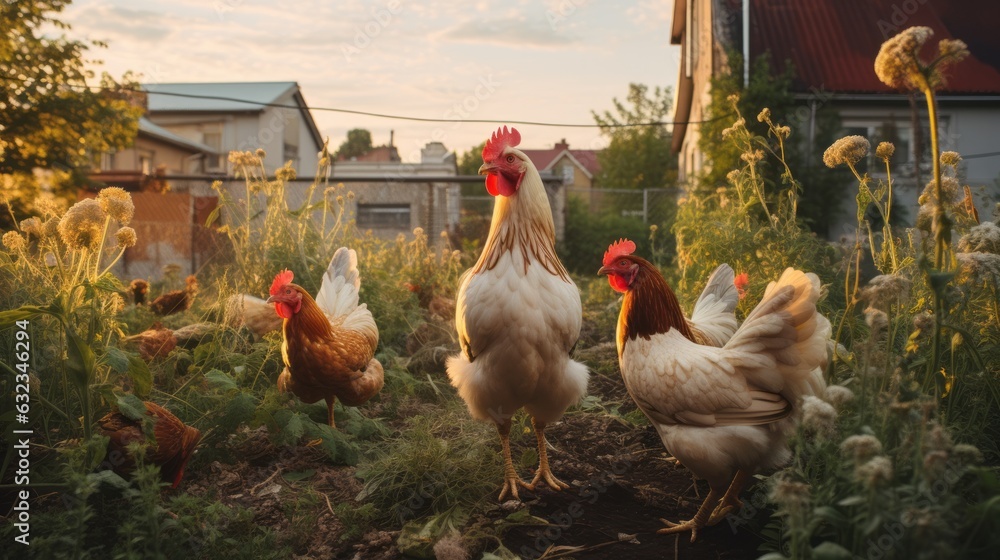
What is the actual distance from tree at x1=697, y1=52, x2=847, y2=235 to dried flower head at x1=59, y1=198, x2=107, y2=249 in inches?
412

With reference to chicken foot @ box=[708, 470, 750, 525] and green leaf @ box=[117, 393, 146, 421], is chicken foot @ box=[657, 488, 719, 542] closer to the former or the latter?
chicken foot @ box=[708, 470, 750, 525]

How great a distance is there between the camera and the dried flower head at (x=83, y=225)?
2.85 m

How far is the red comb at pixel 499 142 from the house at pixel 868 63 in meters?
9.18

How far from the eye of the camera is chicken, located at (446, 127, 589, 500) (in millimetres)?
3266

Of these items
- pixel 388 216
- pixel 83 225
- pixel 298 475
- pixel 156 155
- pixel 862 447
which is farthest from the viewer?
pixel 156 155

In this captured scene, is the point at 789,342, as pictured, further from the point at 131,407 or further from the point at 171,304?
the point at 171,304

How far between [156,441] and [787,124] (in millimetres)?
12149

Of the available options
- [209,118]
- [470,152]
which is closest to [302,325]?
[209,118]

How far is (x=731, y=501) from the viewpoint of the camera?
3145 millimetres

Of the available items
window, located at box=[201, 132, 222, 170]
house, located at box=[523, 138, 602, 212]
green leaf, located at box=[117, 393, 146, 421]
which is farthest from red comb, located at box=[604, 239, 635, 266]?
house, located at box=[523, 138, 602, 212]

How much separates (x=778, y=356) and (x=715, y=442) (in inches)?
17.6

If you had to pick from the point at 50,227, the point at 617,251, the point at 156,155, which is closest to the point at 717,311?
the point at 617,251

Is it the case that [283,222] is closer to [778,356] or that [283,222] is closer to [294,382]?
[294,382]

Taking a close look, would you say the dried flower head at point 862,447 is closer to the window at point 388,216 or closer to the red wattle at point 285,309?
the red wattle at point 285,309
